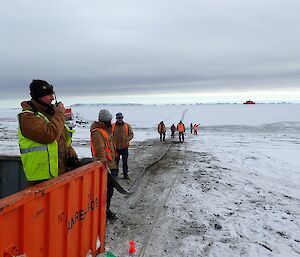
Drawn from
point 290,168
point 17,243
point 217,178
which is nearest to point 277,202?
point 217,178

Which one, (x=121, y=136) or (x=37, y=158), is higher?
(x=37, y=158)

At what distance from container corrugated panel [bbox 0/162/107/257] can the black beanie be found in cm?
79

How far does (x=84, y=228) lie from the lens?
3.64 m

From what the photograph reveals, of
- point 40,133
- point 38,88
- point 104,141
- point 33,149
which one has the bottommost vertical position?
point 104,141

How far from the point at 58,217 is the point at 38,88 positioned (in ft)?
3.96

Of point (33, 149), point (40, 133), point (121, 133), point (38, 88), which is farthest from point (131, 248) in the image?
point (121, 133)

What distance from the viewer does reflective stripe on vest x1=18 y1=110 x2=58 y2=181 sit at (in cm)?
331

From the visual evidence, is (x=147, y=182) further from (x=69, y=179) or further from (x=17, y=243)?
(x=17, y=243)

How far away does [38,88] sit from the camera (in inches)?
133

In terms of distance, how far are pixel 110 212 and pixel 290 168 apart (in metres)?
7.24

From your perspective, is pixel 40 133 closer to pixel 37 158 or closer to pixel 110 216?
pixel 37 158

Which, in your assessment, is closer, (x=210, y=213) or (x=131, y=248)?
Result: (x=131, y=248)

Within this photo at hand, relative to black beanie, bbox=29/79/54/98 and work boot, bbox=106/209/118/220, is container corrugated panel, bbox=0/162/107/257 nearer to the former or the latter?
black beanie, bbox=29/79/54/98

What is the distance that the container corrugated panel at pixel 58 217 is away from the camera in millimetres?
2336
